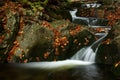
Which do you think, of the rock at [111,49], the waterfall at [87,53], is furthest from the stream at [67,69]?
the rock at [111,49]

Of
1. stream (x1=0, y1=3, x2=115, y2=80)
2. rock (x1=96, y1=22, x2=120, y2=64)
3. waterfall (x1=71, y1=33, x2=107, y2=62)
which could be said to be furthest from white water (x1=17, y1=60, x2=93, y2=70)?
rock (x1=96, y1=22, x2=120, y2=64)

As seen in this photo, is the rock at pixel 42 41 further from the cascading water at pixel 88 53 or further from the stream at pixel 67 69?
the stream at pixel 67 69

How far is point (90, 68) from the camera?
10.3 m

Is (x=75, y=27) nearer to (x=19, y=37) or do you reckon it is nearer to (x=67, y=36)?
(x=67, y=36)

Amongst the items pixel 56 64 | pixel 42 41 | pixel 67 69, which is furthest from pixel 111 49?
pixel 42 41

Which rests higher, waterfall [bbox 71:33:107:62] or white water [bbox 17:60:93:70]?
waterfall [bbox 71:33:107:62]

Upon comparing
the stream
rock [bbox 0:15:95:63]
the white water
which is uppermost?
rock [bbox 0:15:95:63]

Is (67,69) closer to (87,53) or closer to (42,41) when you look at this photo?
(87,53)

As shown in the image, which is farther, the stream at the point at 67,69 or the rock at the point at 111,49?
the rock at the point at 111,49

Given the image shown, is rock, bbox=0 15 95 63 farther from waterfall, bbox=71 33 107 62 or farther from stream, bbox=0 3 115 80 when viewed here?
stream, bbox=0 3 115 80

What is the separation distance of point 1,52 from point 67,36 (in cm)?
282

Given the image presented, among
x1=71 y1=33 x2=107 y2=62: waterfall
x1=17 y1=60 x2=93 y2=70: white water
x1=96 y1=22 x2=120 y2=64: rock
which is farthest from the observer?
x1=71 y1=33 x2=107 y2=62: waterfall

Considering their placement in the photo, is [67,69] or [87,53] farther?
[87,53]

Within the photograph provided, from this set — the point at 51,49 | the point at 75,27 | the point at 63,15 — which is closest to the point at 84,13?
the point at 63,15
